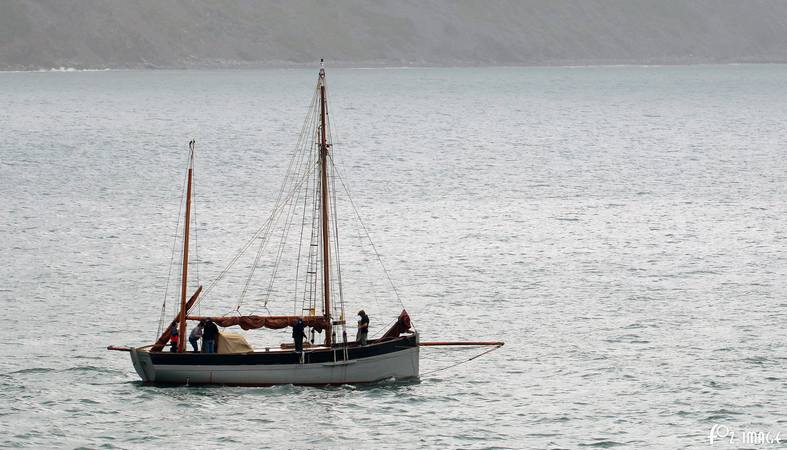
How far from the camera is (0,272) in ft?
252

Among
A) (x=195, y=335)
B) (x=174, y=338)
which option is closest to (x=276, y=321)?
(x=195, y=335)

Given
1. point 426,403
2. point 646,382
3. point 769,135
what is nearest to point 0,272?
point 426,403

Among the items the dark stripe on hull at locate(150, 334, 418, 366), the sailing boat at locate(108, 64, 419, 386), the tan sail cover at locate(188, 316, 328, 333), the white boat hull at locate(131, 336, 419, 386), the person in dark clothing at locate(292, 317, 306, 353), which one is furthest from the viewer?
the tan sail cover at locate(188, 316, 328, 333)

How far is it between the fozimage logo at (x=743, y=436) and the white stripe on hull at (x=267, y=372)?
11.8 metres

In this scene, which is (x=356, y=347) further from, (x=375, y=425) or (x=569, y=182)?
(x=569, y=182)

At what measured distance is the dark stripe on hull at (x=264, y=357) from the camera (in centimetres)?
5284

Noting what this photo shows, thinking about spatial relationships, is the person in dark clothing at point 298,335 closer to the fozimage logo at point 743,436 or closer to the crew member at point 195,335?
the crew member at point 195,335

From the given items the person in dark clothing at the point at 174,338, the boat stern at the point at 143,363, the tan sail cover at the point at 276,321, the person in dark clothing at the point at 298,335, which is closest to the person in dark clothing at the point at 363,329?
A: the tan sail cover at the point at 276,321

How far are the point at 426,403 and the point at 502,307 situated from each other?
1739cm

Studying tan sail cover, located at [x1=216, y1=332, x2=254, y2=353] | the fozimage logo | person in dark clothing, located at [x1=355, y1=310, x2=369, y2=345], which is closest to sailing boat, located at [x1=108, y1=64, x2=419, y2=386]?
tan sail cover, located at [x1=216, y1=332, x2=254, y2=353]

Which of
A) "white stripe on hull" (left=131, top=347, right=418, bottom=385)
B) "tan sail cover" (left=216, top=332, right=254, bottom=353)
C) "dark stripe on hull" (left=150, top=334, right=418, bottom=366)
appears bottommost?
"white stripe on hull" (left=131, top=347, right=418, bottom=385)

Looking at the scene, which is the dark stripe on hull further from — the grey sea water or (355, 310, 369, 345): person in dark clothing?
the grey sea water

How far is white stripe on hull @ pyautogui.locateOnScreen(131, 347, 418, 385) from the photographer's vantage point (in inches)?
2093

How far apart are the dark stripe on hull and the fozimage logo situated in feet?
41.0
